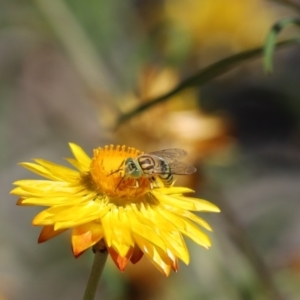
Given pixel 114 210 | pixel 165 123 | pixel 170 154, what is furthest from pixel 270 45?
pixel 165 123

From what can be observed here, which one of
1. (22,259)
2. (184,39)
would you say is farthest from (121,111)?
(22,259)

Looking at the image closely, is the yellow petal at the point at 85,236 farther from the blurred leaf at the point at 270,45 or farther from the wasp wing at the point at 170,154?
the blurred leaf at the point at 270,45

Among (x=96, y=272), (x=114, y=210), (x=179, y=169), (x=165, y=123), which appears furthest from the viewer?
(x=165, y=123)

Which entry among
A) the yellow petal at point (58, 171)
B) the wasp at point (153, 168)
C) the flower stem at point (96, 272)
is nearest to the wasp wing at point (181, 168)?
the wasp at point (153, 168)

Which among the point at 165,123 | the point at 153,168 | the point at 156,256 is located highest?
the point at 165,123

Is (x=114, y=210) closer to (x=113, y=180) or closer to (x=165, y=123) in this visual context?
(x=113, y=180)

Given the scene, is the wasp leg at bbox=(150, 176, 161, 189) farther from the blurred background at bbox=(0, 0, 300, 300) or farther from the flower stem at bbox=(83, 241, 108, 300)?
the blurred background at bbox=(0, 0, 300, 300)

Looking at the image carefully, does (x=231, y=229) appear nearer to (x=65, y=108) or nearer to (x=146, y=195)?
(x=146, y=195)
